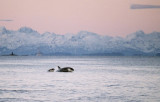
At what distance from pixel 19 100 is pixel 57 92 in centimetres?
518

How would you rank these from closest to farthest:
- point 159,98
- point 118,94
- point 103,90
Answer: point 159,98
point 118,94
point 103,90

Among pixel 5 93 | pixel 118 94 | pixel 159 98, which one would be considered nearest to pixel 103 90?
pixel 118 94

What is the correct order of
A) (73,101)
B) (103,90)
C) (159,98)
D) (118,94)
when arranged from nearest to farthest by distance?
(73,101), (159,98), (118,94), (103,90)

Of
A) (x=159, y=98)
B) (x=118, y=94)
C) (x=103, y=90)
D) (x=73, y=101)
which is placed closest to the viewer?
(x=73, y=101)

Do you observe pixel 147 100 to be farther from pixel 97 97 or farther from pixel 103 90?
pixel 103 90

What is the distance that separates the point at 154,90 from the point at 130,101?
6.98 m

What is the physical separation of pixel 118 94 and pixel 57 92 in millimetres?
5252

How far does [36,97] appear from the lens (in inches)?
1097

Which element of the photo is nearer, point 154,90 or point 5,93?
point 5,93

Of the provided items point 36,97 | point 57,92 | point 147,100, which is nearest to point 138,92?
point 147,100

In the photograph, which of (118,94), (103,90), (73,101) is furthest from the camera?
(103,90)

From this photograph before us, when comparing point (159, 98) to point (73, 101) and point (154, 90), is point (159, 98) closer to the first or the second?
point (154, 90)

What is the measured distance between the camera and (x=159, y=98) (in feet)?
91.4

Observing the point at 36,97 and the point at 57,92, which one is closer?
the point at 36,97
